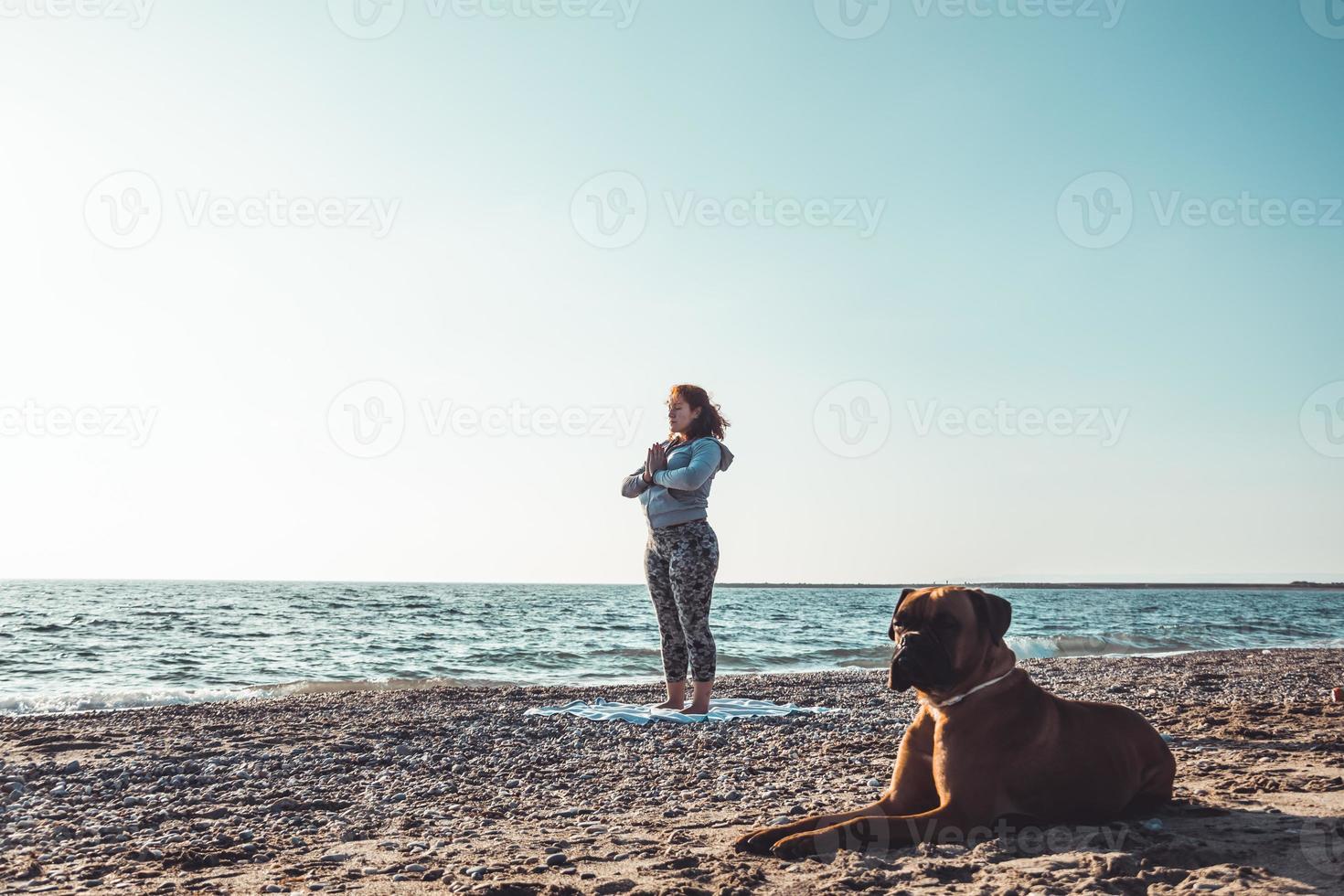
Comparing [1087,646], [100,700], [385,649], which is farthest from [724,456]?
[1087,646]

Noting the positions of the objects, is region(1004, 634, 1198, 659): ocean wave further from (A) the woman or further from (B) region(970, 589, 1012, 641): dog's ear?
(B) region(970, 589, 1012, 641): dog's ear

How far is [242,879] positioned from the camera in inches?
118

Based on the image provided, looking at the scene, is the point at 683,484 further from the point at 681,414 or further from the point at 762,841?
the point at 762,841

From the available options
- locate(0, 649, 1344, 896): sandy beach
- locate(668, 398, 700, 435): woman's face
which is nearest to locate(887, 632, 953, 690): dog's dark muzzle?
locate(0, 649, 1344, 896): sandy beach

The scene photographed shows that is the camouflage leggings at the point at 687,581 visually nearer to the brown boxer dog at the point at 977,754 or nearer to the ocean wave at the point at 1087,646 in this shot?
the brown boxer dog at the point at 977,754

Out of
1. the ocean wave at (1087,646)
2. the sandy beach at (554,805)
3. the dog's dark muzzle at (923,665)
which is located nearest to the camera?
the sandy beach at (554,805)

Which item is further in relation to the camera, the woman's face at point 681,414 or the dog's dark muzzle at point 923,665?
the woman's face at point 681,414

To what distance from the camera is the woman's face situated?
6.49m

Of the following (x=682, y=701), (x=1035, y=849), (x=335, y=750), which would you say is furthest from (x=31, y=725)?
(x=1035, y=849)

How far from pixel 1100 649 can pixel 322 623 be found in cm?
2126

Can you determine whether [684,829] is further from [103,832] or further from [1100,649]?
[1100,649]

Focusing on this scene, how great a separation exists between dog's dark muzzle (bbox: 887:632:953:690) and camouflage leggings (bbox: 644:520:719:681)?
3.25m

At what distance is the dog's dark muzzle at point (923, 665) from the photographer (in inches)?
117

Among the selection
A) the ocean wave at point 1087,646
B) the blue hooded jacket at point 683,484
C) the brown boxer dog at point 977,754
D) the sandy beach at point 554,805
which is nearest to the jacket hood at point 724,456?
the blue hooded jacket at point 683,484
